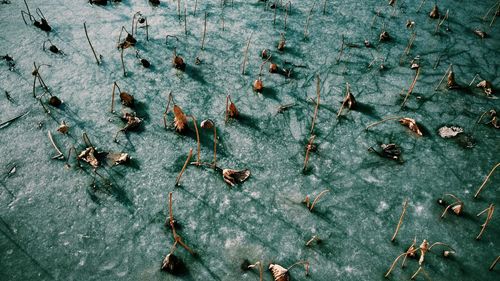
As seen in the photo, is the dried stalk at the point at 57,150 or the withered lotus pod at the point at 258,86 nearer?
the dried stalk at the point at 57,150

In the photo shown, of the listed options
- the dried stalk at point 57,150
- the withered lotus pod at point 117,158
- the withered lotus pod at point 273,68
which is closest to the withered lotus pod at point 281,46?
the withered lotus pod at point 273,68

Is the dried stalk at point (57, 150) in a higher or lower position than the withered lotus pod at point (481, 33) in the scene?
lower

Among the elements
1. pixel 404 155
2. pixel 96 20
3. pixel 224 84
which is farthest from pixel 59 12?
pixel 404 155

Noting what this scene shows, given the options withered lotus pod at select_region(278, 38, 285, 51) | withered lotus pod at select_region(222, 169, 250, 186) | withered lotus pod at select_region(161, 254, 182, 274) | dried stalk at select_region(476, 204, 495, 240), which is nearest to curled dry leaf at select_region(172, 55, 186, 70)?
withered lotus pod at select_region(278, 38, 285, 51)

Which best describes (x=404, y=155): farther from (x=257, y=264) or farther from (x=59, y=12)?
(x=59, y=12)

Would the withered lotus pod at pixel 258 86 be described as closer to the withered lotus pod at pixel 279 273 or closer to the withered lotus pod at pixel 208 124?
the withered lotus pod at pixel 208 124

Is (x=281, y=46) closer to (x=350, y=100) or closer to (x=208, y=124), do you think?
(x=350, y=100)
